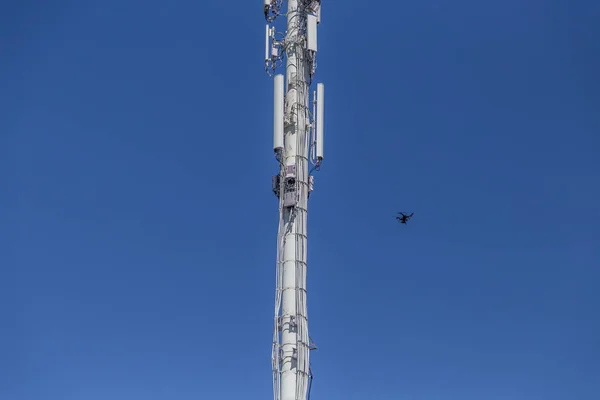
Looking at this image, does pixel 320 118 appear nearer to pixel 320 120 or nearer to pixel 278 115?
pixel 320 120

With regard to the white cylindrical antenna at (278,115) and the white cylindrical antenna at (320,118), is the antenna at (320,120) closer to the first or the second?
the white cylindrical antenna at (320,118)

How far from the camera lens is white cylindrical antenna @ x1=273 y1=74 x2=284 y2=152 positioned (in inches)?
2416

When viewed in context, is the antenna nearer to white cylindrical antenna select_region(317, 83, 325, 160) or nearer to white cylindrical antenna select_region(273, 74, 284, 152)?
white cylindrical antenna select_region(317, 83, 325, 160)

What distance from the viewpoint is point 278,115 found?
202 feet

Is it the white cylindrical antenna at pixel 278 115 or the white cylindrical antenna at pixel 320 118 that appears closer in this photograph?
the white cylindrical antenna at pixel 278 115

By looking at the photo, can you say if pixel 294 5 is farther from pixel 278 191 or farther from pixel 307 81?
pixel 278 191

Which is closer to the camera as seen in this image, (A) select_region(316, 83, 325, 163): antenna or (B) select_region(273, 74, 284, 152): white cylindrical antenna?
(B) select_region(273, 74, 284, 152): white cylindrical antenna

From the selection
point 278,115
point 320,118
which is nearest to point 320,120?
point 320,118

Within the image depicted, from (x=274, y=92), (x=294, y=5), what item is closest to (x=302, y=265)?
(x=274, y=92)

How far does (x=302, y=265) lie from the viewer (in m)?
59.4

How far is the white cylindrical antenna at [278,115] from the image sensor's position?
61.4 metres

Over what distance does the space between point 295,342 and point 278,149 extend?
14.4 metres

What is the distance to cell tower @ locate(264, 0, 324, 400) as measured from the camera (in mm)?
56844

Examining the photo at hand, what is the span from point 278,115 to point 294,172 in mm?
4434
